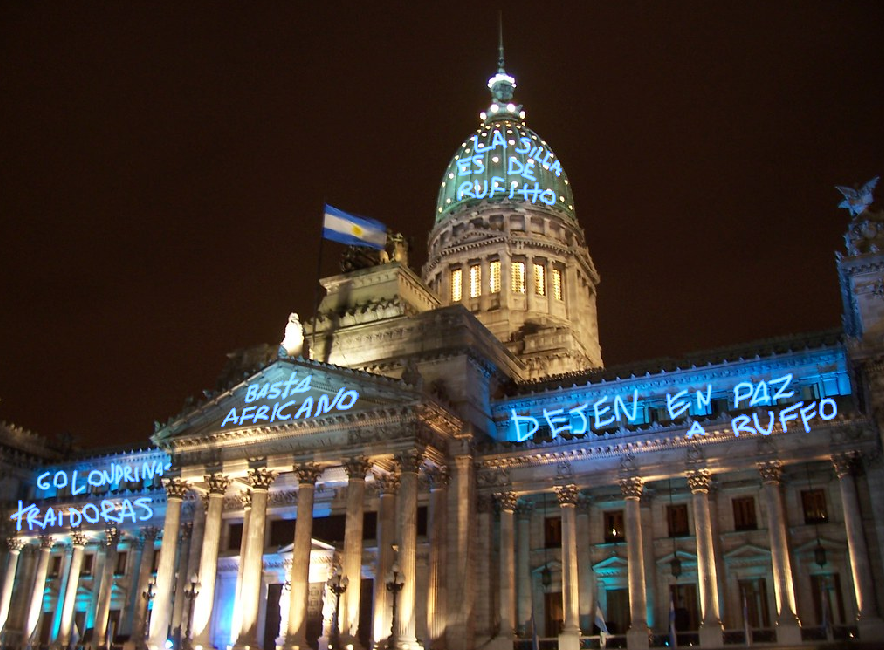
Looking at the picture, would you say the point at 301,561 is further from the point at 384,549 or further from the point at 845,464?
the point at 845,464

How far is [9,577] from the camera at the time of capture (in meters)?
66.7

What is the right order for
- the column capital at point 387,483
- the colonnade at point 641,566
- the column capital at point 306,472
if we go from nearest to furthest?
the colonnade at point 641,566
the column capital at point 387,483
the column capital at point 306,472

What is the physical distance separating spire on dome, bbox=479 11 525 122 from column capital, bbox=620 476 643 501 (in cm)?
5661

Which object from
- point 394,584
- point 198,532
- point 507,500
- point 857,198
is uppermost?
point 857,198

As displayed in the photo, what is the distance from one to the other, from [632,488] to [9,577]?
4838cm

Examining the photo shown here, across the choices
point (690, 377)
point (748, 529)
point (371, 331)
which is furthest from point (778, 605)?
point (371, 331)

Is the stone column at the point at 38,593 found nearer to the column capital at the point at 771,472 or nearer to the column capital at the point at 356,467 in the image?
the column capital at the point at 356,467

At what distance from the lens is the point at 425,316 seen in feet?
193

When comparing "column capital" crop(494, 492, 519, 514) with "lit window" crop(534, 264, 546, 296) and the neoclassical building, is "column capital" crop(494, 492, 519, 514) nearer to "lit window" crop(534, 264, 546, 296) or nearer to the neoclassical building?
the neoclassical building

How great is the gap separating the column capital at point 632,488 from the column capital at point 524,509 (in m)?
7.14

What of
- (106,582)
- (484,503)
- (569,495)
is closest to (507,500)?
(484,503)

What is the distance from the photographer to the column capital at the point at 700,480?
47812 mm

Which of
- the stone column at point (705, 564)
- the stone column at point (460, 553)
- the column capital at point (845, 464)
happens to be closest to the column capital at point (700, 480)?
the stone column at point (705, 564)

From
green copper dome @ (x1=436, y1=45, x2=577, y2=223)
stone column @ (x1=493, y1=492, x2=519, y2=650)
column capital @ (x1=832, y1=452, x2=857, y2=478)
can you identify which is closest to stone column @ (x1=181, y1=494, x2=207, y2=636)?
stone column @ (x1=493, y1=492, x2=519, y2=650)
